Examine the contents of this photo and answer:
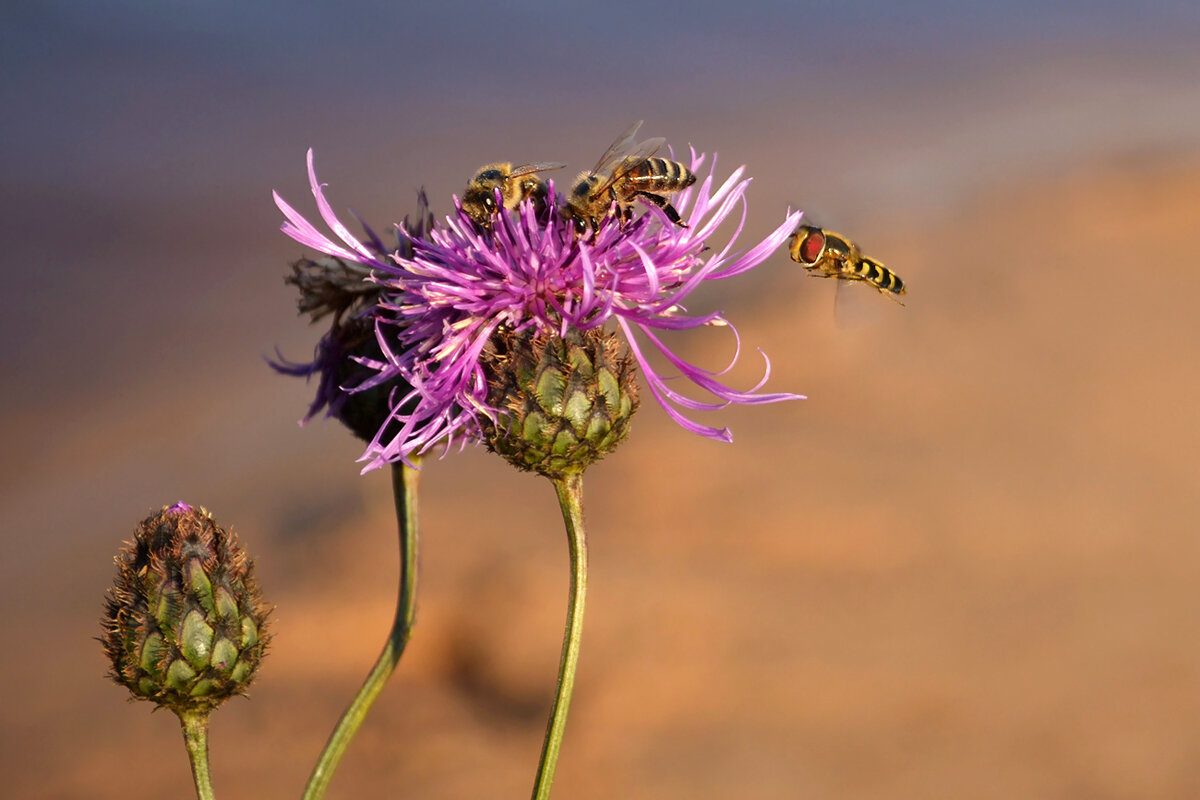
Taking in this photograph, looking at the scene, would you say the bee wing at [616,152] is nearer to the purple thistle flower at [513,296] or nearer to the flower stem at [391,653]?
the purple thistle flower at [513,296]

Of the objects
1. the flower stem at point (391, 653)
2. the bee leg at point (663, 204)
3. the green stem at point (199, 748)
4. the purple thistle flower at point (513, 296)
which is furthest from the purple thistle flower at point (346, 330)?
the green stem at point (199, 748)

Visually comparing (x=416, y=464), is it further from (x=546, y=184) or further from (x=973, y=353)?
(x=973, y=353)

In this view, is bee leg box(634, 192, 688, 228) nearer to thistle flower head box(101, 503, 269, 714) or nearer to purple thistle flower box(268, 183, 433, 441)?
purple thistle flower box(268, 183, 433, 441)

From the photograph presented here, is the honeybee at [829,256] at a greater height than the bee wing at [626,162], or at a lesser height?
greater

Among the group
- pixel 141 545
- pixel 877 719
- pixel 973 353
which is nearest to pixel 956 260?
pixel 973 353

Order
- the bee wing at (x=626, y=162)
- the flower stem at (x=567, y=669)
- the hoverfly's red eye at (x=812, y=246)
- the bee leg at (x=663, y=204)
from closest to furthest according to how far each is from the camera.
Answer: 1. the flower stem at (x=567, y=669)
2. the bee wing at (x=626, y=162)
3. the bee leg at (x=663, y=204)
4. the hoverfly's red eye at (x=812, y=246)

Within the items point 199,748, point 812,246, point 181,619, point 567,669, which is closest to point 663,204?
point 812,246
